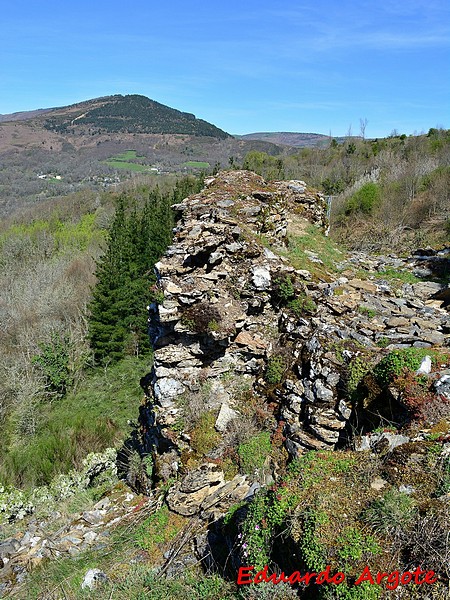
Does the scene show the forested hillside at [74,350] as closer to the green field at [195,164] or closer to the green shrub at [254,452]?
the green shrub at [254,452]

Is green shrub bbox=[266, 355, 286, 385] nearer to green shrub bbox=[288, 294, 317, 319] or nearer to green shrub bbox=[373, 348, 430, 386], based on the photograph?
green shrub bbox=[288, 294, 317, 319]

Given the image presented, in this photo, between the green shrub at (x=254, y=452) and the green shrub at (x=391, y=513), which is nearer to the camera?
the green shrub at (x=391, y=513)

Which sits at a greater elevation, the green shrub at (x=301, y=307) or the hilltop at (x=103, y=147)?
the hilltop at (x=103, y=147)

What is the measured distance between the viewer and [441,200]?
81.1 ft

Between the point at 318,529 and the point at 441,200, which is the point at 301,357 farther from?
the point at 441,200

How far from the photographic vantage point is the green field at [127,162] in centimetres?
10801

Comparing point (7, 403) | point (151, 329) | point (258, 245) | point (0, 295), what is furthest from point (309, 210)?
point (0, 295)

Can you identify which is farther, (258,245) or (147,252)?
(147,252)

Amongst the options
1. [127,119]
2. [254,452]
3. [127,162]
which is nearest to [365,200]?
[254,452]

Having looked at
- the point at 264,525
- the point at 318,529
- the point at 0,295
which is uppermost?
the point at 318,529

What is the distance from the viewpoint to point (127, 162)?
117688 millimetres

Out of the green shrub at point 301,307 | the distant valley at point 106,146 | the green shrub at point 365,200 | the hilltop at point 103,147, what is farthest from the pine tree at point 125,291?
the hilltop at point 103,147

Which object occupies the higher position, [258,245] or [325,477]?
[258,245]

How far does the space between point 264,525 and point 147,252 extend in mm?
23986
